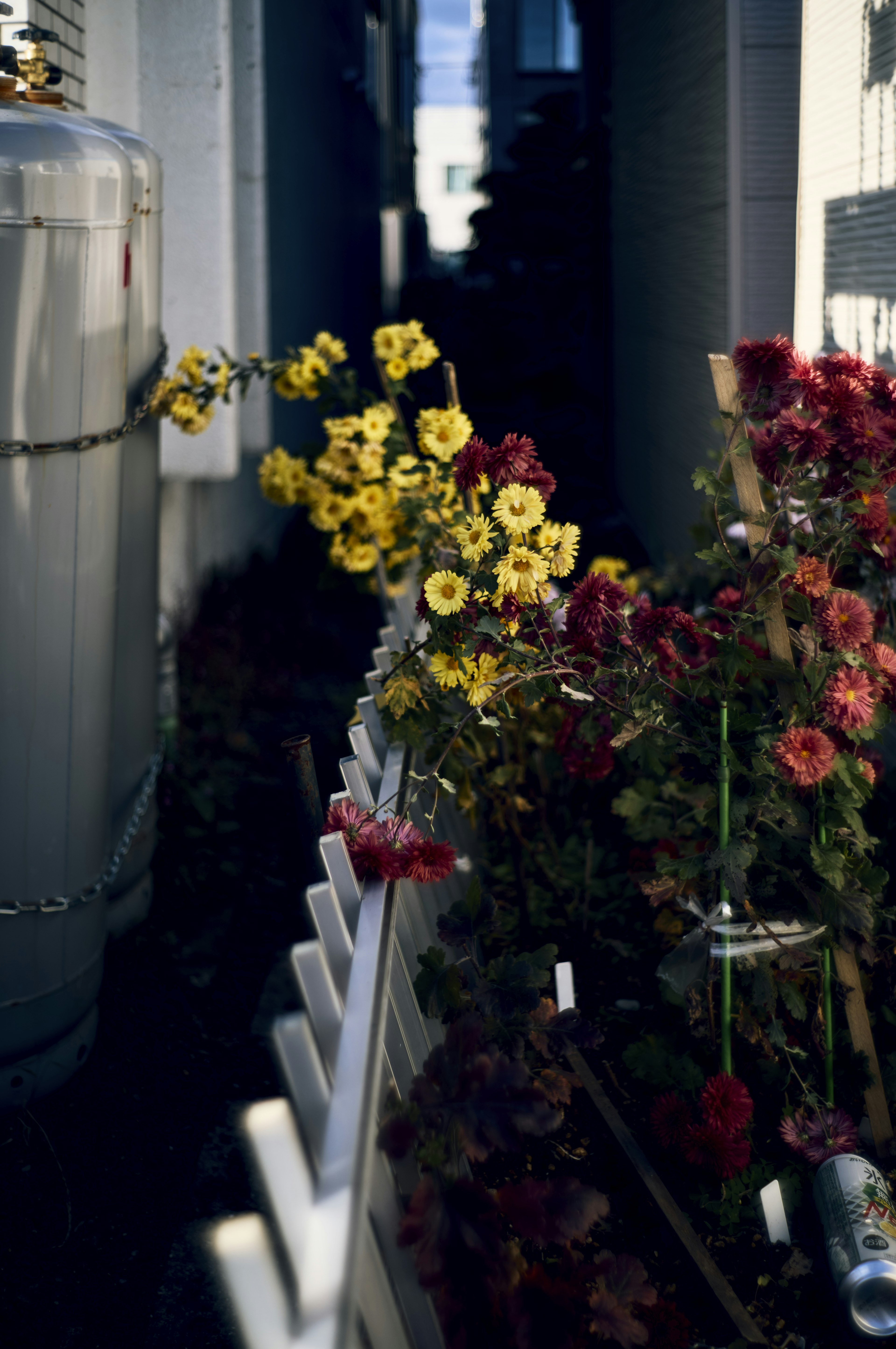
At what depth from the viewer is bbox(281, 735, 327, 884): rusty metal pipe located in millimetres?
1805

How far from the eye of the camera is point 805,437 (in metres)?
1.81

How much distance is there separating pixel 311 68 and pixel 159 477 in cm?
551

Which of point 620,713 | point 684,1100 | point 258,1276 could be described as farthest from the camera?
point 684,1100

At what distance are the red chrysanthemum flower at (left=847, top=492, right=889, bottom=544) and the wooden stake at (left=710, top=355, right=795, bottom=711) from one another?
0.16 metres

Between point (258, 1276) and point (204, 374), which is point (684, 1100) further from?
point (204, 374)

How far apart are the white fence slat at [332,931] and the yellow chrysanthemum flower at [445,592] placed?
54 cm

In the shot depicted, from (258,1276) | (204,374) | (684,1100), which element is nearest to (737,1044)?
(684,1100)

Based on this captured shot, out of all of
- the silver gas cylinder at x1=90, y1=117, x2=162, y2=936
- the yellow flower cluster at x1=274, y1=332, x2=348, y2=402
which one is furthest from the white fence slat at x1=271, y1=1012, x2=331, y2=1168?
the yellow flower cluster at x1=274, y1=332, x2=348, y2=402

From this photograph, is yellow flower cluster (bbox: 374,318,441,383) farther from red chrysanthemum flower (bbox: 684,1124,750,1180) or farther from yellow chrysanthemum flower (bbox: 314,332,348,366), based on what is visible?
red chrysanthemum flower (bbox: 684,1124,750,1180)

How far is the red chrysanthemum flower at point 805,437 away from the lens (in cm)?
180

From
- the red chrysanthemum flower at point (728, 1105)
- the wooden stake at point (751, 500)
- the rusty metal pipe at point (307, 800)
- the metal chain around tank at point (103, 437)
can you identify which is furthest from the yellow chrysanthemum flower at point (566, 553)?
the metal chain around tank at point (103, 437)

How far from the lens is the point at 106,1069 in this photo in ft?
8.43

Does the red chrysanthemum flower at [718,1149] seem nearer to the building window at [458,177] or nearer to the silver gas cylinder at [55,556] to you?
the silver gas cylinder at [55,556]

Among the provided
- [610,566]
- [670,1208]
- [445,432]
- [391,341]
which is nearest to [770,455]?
[445,432]
